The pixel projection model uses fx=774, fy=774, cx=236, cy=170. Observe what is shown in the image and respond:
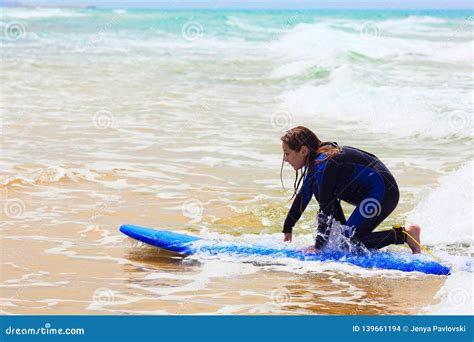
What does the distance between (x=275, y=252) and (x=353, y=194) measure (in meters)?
0.70

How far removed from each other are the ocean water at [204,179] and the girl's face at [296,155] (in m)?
0.75

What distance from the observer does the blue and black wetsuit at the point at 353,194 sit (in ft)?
16.3

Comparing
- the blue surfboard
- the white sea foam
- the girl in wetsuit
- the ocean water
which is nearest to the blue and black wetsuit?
the girl in wetsuit

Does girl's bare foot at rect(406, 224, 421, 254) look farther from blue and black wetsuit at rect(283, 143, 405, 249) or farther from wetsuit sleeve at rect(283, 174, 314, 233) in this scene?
wetsuit sleeve at rect(283, 174, 314, 233)

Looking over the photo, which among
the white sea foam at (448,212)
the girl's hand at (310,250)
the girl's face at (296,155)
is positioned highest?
the girl's face at (296,155)

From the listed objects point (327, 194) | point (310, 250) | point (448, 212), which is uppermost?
point (327, 194)

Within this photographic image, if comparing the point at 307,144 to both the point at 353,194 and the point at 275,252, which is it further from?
the point at 275,252

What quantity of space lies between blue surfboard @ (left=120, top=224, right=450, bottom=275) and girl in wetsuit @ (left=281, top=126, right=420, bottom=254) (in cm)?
9

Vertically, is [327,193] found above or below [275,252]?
above

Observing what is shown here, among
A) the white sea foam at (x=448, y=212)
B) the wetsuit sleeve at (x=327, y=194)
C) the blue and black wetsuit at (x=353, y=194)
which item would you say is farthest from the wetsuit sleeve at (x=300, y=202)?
the white sea foam at (x=448, y=212)

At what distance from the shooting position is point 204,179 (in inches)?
309

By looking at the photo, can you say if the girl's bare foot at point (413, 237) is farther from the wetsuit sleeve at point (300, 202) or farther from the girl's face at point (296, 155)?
the girl's face at point (296, 155)

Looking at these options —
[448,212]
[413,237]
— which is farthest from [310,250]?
[448,212]
